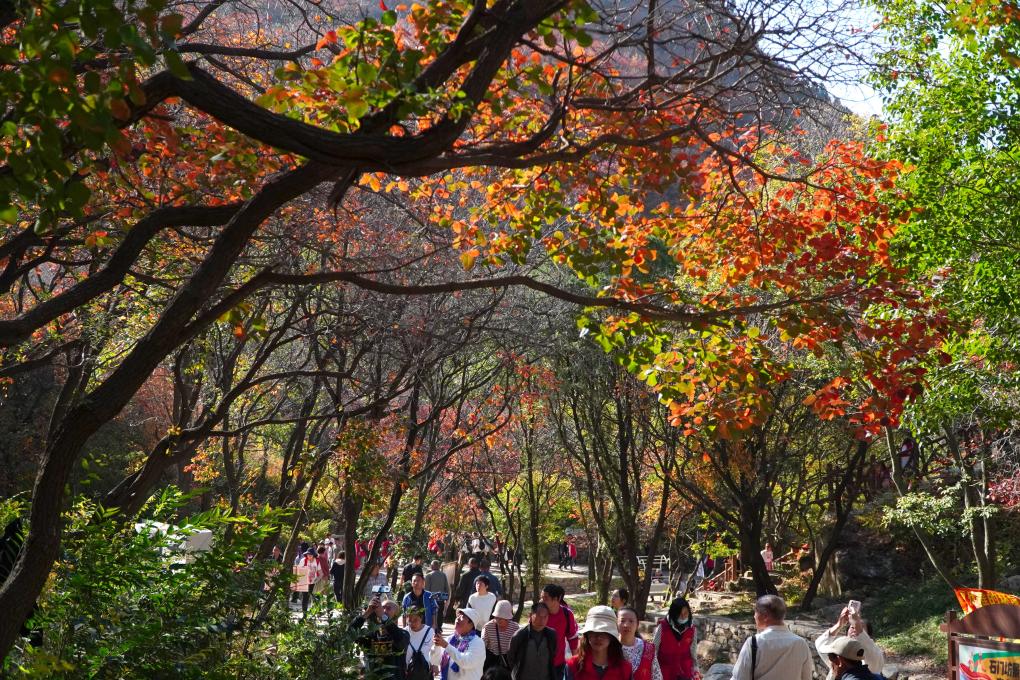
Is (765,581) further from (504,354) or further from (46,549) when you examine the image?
(46,549)

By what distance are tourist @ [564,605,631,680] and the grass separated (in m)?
12.0

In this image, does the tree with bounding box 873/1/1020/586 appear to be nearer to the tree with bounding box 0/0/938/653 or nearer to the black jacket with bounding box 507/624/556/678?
the tree with bounding box 0/0/938/653

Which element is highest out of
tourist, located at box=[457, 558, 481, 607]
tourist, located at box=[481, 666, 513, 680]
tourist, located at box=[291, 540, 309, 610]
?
tourist, located at box=[291, 540, 309, 610]

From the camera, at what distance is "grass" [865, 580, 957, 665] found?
18016 mm

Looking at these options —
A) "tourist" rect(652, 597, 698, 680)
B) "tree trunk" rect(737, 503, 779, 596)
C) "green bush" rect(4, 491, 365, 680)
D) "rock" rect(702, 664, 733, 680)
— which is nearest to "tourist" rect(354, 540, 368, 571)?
"tree trunk" rect(737, 503, 779, 596)

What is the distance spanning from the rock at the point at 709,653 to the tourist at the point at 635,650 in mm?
12271

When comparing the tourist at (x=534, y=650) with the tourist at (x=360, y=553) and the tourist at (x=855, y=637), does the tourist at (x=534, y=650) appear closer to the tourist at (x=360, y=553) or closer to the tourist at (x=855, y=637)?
the tourist at (x=855, y=637)

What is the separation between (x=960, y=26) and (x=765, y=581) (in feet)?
49.8

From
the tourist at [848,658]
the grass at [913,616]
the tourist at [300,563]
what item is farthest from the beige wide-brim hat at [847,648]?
the tourist at [300,563]

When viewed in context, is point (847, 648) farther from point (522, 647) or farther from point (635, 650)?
point (522, 647)

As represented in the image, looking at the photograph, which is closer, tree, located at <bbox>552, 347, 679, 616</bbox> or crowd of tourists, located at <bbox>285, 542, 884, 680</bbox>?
crowd of tourists, located at <bbox>285, 542, 884, 680</bbox>

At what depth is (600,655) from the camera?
Result: 23.6 ft

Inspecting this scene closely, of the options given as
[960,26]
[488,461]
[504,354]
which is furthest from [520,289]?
[960,26]

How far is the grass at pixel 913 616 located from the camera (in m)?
18.0
